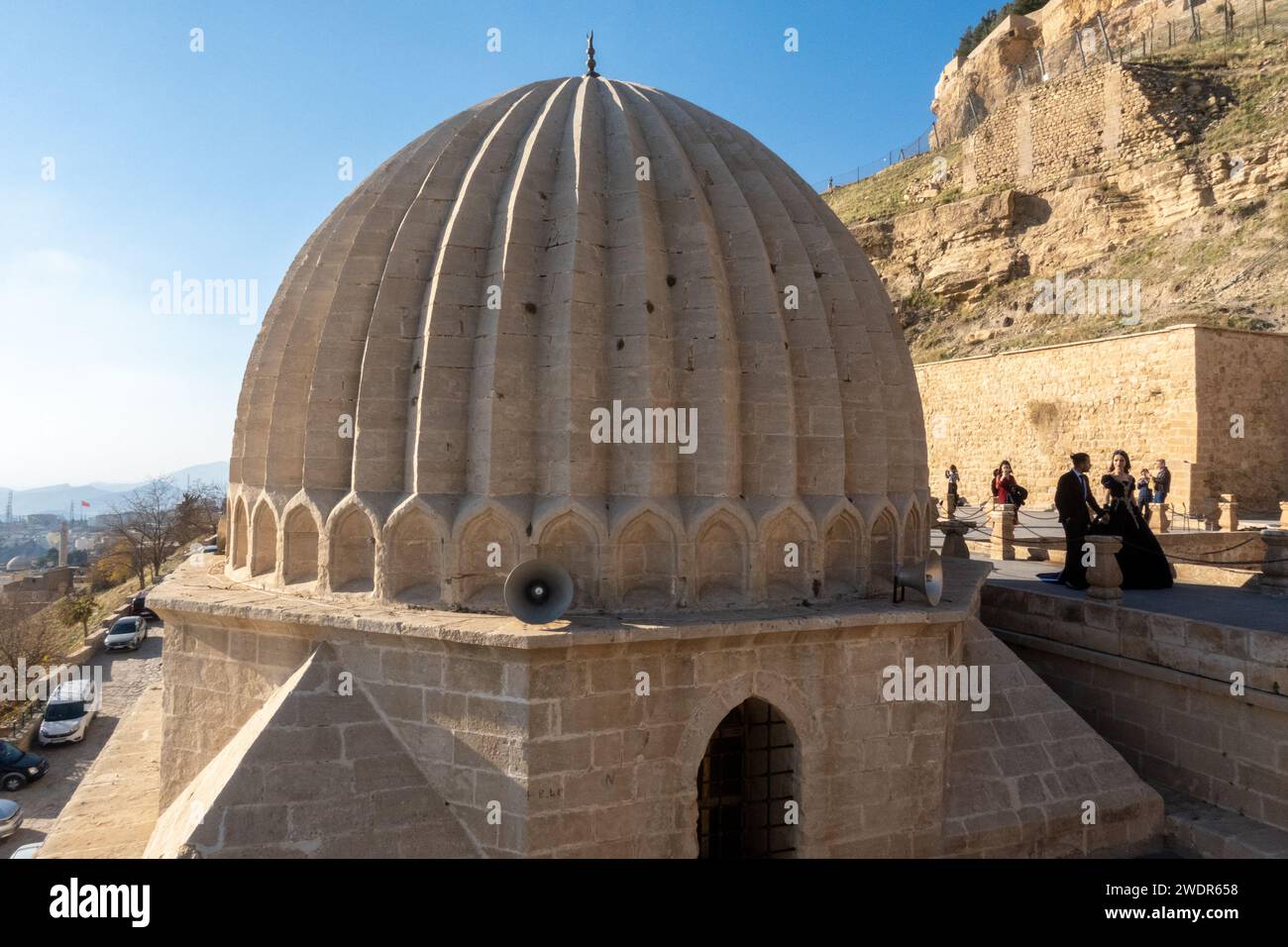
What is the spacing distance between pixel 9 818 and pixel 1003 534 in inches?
696

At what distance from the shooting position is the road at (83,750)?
14461mm

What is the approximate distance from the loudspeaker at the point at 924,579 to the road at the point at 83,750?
40.2ft

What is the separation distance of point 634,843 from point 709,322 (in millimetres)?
3347

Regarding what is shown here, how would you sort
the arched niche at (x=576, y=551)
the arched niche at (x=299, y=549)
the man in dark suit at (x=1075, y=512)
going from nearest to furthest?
the arched niche at (x=576, y=551), the arched niche at (x=299, y=549), the man in dark suit at (x=1075, y=512)

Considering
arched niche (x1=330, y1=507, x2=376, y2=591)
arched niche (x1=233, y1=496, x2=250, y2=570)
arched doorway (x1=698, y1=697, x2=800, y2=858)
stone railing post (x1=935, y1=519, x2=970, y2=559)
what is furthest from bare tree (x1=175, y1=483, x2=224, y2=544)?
arched doorway (x1=698, y1=697, x2=800, y2=858)

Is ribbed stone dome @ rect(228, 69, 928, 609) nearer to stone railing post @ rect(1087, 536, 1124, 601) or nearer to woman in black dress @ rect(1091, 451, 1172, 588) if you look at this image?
stone railing post @ rect(1087, 536, 1124, 601)

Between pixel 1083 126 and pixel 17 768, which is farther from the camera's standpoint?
pixel 1083 126

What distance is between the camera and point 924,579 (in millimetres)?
5352

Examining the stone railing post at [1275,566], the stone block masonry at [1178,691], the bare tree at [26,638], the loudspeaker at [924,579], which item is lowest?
the bare tree at [26,638]

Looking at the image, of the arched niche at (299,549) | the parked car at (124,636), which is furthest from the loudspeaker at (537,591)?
the parked car at (124,636)

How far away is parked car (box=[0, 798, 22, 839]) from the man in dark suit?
16942 mm

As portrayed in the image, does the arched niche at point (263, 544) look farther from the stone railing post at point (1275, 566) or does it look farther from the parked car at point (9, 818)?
the parked car at point (9, 818)

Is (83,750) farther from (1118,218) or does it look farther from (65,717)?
(1118,218)

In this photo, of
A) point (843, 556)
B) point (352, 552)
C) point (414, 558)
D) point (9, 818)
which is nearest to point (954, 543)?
point (843, 556)
